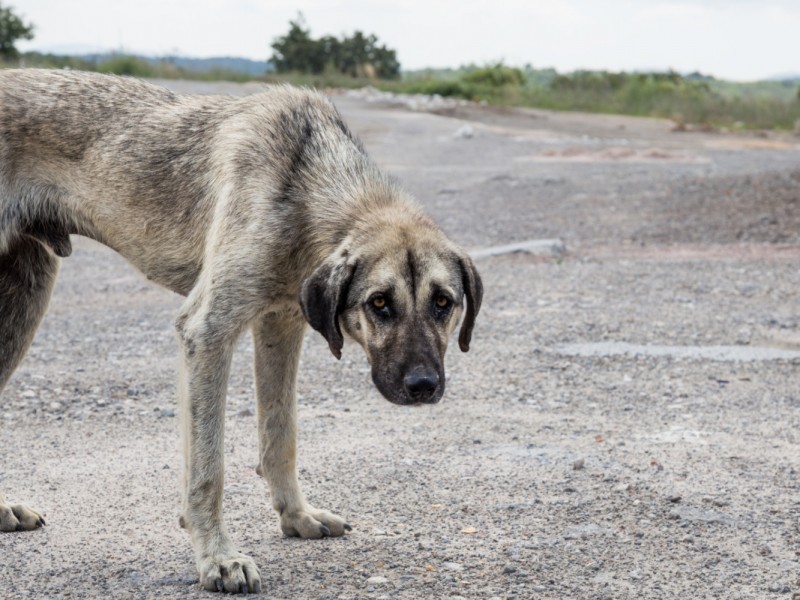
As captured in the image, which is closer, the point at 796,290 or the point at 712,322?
the point at 712,322

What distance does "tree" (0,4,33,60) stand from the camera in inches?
1764

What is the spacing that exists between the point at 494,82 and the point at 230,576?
152 feet

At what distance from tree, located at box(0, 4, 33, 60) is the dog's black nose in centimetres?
4473

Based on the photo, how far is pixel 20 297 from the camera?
212 inches

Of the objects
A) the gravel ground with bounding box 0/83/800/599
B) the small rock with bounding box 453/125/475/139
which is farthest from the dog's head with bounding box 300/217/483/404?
the small rock with bounding box 453/125/475/139

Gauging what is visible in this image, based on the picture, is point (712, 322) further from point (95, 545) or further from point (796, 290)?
point (95, 545)

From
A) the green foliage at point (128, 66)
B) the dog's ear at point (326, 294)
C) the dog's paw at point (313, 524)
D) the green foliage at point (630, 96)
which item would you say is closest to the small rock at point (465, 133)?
the green foliage at point (630, 96)

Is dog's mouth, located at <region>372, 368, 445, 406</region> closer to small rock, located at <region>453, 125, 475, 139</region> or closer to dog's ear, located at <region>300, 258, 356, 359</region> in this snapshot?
dog's ear, located at <region>300, 258, 356, 359</region>

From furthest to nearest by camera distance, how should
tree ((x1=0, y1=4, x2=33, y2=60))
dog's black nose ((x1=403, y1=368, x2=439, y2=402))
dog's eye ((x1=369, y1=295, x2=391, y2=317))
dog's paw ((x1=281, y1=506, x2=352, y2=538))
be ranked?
tree ((x1=0, y1=4, x2=33, y2=60)) < dog's paw ((x1=281, y1=506, x2=352, y2=538)) < dog's eye ((x1=369, y1=295, x2=391, y2=317)) < dog's black nose ((x1=403, y1=368, x2=439, y2=402))

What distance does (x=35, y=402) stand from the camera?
675 cm

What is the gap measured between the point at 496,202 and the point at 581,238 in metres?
2.99

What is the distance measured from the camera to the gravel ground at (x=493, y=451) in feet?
14.8

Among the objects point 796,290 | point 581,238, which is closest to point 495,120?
point 581,238

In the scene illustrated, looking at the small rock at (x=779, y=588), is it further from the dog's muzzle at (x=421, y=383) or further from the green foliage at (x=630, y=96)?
the green foliage at (x=630, y=96)
